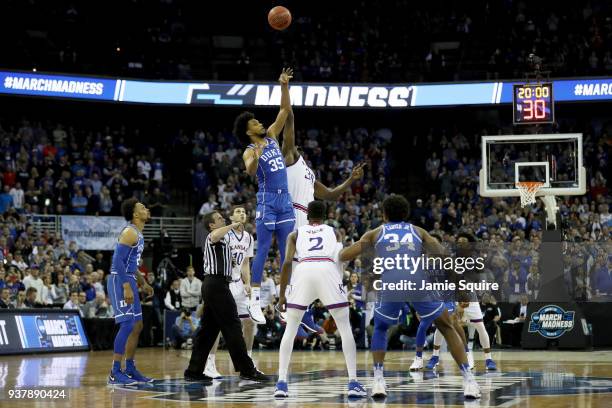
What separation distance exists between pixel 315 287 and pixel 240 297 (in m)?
3.77

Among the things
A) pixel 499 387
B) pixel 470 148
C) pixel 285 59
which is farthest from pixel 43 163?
pixel 499 387

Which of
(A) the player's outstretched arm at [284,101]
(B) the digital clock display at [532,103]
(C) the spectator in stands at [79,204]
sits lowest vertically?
(A) the player's outstretched arm at [284,101]

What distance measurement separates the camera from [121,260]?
12.6 m

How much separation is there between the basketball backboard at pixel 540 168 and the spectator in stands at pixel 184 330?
7571mm

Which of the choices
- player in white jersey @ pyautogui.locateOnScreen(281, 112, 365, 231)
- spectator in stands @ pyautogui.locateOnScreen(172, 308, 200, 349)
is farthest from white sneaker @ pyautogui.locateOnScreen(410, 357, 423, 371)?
spectator in stands @ pyautogui.locateOnScreen(172, 308, 200, 349)

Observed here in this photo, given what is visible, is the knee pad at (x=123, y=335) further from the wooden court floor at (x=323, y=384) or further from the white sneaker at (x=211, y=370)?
the white sneaker at (x=211, y=370)

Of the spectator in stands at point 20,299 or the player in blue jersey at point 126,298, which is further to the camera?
the spectator in stands at point 20,299

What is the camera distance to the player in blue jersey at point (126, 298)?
12516 mm

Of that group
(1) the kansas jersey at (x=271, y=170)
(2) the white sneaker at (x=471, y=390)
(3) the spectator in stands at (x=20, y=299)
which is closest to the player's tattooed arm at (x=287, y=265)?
(1) the kansas jersey at (x=271, y=170)

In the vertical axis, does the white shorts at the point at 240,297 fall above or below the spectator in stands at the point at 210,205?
below

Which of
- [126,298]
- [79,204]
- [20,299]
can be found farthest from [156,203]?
[126,298]

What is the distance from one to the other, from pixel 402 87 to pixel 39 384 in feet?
64.9

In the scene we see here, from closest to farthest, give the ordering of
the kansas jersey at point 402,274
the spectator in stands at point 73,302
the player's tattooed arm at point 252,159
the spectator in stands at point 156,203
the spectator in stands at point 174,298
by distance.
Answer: the kansas jersey at point 402,274 → the player's tattooed arm at point 252,159 → the spectator in stands at point 73,302 → the spectator in stands at point 174,298 → the spectator in stands at point 156,203

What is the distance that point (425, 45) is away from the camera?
109 ft
